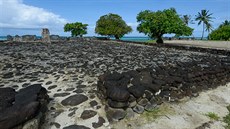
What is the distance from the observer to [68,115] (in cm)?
469

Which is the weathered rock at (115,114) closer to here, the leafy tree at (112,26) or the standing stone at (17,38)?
the standing stone at (17,38)

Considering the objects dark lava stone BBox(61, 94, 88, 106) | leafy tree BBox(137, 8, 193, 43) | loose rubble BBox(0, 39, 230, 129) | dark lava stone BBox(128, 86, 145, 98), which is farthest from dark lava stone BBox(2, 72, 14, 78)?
leafy tree BBox(137, 8, 193, 43)

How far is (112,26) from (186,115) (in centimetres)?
4325

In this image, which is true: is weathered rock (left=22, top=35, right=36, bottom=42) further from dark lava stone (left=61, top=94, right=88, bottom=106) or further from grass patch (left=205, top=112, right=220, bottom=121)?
grass patch (left=205, top=112, right=220, bottom=121)

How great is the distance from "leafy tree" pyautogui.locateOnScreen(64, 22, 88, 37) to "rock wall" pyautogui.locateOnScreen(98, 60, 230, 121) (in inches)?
2042

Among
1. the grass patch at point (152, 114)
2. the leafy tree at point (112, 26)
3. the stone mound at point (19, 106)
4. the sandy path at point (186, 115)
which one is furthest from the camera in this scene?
the leafy tree at point (112, 26)

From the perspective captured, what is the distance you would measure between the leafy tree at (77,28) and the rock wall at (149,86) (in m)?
51.9

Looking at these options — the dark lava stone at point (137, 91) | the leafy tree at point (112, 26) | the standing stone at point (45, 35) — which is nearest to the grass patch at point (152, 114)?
the dark lava stone at point (137, 91)

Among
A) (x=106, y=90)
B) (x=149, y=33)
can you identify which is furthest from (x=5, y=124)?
(x=149, y=33)

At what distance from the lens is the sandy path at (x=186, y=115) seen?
182 inches

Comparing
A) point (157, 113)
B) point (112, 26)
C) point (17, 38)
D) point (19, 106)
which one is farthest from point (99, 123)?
point (112, 26)

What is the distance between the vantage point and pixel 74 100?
17.3ft

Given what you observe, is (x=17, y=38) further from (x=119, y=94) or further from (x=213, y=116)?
(x=213, y=116)

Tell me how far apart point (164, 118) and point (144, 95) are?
71 cm
